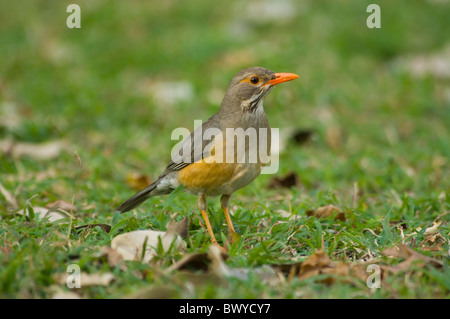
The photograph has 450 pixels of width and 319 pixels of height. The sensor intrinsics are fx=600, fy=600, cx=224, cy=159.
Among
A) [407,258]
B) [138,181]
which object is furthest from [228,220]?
[138,181]

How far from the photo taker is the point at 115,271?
13.2ft

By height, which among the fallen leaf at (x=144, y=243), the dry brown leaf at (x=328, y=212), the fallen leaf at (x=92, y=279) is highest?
the dry brown leaf at (x=328, y=212)

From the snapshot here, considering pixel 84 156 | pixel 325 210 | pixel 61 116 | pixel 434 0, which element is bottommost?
pixel 325 210

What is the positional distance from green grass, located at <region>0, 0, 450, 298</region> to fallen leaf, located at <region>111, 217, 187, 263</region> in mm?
91

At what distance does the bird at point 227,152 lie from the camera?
5.02 metres

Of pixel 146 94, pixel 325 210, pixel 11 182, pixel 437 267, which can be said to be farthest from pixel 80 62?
pixel 437 267

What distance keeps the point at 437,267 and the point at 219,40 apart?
825 centimetres

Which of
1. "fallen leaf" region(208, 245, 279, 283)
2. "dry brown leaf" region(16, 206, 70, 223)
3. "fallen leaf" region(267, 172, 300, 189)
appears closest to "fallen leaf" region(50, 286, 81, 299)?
A: "fallen leaf" region(208, 245, 279, 283)

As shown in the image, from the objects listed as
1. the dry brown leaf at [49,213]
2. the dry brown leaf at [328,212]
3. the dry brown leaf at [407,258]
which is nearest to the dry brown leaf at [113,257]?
the dry brown leaf at [49,213]

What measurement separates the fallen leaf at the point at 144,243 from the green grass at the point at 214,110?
9 cm

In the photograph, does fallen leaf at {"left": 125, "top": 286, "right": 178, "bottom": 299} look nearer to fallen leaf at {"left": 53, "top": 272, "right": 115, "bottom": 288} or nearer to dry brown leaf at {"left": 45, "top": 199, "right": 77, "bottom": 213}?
fallen leaf at {"left": 53, "top": 272, "right": 115, "bottom": 288}

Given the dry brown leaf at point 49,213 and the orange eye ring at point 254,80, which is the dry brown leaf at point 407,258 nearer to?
the orange eye ring at point 254,80
